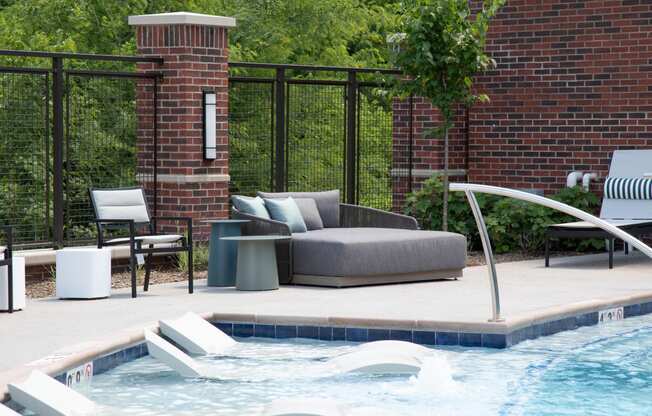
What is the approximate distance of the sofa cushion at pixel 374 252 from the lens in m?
10.7

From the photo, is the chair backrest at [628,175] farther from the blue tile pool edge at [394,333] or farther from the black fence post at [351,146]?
the blue tile pool edge at [394,333]

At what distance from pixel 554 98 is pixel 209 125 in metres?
4.49

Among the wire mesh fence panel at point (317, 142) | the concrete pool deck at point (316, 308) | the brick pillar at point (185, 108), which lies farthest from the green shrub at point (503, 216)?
the brick pillar at point (185, 108)

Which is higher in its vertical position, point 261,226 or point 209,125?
point 209,125

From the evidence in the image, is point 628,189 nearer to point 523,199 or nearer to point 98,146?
point 98,146

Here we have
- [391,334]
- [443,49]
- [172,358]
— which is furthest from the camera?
[443,49]

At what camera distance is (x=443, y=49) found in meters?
13.2

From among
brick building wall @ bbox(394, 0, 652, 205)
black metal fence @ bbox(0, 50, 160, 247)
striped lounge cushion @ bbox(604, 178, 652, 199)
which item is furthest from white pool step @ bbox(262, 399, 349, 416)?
brick building wall @ bbox(394, 0, 652, 205)

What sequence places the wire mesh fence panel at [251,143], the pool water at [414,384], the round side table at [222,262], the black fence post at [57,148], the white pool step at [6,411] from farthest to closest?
the wire mesh fence panel at [251,143]
the black fence post at [57,148]
the round side table at [222,262]
the pool water at [414,384]
the white pool step at [6,411]

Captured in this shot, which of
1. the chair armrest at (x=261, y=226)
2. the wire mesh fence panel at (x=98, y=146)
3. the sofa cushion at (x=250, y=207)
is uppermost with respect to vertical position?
the wire mesh fence panel at (x=98, y=146)

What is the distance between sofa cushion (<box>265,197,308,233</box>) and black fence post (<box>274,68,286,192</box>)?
2071 millimetres

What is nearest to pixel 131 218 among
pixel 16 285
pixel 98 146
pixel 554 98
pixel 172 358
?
pixel 16 285

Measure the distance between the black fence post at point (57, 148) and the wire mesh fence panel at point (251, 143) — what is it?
103 inches

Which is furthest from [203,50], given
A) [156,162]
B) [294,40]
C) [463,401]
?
[294,40]
